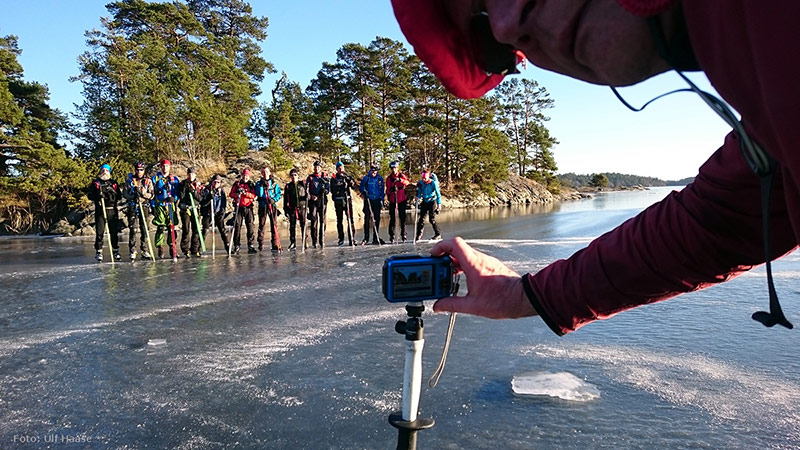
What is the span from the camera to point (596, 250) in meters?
1.16

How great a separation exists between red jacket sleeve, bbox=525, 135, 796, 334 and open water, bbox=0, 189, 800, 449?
112 centimetres

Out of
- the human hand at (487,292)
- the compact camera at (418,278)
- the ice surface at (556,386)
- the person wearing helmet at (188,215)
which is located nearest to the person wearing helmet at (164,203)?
the person wearing helmet at (188,215)

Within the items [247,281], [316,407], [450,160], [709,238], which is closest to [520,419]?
[316,407]

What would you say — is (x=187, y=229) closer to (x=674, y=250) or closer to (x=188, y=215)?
(x=188, y=215)

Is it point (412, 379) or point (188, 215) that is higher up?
point (188, 215)

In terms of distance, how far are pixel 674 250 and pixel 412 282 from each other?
68 centimetres

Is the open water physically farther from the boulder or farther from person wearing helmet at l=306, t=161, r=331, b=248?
the boulder

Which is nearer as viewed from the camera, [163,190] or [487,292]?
[487,292]

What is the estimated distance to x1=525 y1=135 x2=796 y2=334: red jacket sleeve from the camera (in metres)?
0.89

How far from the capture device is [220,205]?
12.1 meters

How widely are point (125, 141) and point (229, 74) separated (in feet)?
33.5

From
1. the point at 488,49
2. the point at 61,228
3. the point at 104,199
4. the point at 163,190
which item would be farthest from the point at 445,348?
the point at 61,228

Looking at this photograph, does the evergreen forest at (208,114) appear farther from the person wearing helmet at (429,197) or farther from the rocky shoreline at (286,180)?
the person wearing helmet at (429,197)

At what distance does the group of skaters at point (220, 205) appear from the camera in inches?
406
